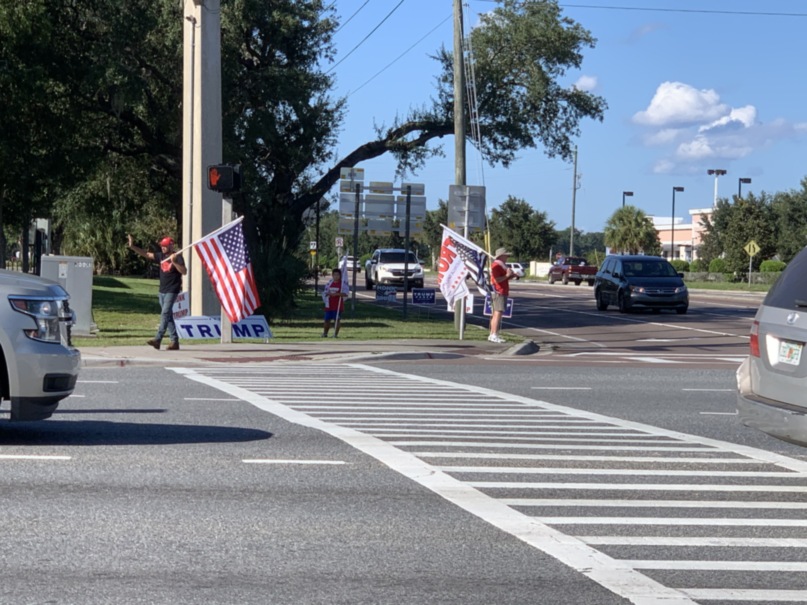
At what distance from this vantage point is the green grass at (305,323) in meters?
24.7

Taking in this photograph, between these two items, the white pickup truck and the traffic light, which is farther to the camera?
the white pickup truck

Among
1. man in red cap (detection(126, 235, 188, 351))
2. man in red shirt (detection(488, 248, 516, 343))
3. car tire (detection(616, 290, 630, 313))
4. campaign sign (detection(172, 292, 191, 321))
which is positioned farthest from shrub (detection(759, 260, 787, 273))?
man in red cap (detection(126, 235, 188, 351))

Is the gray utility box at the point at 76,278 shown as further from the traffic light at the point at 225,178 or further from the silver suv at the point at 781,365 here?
the silver suv at the point at 781,365

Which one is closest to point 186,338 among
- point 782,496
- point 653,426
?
point 653,426

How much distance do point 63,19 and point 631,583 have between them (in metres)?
28.3

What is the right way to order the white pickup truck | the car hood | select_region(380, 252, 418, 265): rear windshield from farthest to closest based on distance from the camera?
select_region(380, 252, 418, 265): rear windshield → the white pickup truck → the car hood

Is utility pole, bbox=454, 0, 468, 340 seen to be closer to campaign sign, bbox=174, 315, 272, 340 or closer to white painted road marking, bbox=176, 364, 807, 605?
campaign sign, bbox=174, 315, 272, 340

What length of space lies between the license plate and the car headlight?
5603mm

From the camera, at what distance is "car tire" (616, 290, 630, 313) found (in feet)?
125

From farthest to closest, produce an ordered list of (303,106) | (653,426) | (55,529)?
(303,106) → (653,426) → (55,529)

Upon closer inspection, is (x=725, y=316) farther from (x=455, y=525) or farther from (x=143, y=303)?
(x=455, y=525)

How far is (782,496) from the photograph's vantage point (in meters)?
8.48

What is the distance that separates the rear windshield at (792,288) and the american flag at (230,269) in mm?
13805

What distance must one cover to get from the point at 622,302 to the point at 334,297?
15631 mm
